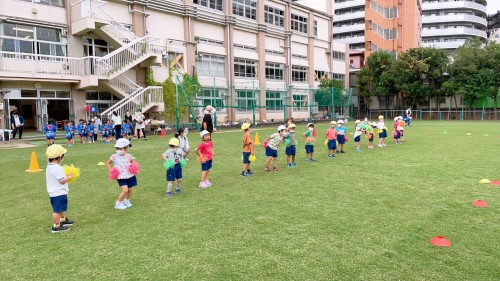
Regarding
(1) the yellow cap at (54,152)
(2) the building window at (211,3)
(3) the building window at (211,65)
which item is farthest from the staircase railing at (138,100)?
(1) the yellow cap at (54,152)

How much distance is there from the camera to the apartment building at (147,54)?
73.9 feet

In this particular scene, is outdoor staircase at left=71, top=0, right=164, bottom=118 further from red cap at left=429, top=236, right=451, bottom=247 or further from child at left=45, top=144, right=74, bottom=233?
red cap at left=429, top=236, right=451, bottom=247

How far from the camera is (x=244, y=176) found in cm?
1009

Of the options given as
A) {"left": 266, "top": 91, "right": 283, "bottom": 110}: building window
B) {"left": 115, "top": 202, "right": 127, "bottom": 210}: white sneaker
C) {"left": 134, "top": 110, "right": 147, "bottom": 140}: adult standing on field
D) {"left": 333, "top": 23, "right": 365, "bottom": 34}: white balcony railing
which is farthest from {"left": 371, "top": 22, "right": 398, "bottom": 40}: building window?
{"left": 115, "top": 202, "right": 127, "bottom": 210}: white sneaker

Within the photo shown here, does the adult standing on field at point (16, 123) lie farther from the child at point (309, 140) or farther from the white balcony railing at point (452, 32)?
the white balcony railing at point (452, 32)

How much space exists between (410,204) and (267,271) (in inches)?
147

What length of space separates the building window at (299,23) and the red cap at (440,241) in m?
40.8

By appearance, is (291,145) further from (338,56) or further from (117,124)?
(338,56)

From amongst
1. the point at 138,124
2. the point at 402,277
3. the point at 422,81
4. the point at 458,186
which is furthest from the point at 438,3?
the point at 402,277

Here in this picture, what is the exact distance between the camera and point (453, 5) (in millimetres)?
70500

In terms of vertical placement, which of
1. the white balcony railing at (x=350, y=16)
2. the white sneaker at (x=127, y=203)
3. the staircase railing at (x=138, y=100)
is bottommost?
the white sneaker at (x=127, y=203)

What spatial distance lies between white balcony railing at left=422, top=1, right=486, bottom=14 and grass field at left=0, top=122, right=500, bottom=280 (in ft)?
235

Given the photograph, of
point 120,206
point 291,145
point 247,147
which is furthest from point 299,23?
point 120,206

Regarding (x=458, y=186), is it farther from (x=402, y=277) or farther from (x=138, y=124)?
(x=138, y=124)
